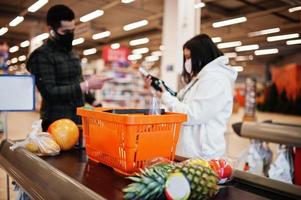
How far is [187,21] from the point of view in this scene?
489 cm

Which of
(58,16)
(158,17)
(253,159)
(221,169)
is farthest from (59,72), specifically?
(158,17)

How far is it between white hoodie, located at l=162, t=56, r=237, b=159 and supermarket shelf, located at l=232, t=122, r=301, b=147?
1458 millimetres

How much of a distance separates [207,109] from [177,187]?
1.09 m

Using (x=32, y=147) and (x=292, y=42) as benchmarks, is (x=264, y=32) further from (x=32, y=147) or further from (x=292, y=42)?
(x=32, y=147)

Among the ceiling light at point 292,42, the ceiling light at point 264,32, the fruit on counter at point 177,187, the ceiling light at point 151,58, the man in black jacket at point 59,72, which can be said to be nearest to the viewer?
the fruit on counter at point 177,187

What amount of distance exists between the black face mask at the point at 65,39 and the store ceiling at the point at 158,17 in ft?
1.23

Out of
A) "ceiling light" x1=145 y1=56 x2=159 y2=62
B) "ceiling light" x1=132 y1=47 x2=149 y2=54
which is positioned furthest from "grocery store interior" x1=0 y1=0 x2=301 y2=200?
"ceiling light" x1=145 y1=56 x2=159 y2=62

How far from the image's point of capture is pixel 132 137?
1.04 metres

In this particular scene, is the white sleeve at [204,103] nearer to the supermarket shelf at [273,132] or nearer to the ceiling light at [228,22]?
the supermarket shelf at [273,132]

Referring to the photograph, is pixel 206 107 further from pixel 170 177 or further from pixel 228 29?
pixel 228 29

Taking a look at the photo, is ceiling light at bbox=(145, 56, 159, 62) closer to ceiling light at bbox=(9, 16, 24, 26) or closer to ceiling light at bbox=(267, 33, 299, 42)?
ceiling light at bbox=(267, 33, 299, 42)

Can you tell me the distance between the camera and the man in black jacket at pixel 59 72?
2.03 metres

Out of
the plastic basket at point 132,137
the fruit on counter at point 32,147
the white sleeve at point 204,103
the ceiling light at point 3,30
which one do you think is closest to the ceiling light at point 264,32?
the white sleeve at point 204,103

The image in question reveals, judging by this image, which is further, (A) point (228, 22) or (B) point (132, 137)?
(A) point (228, 22)
